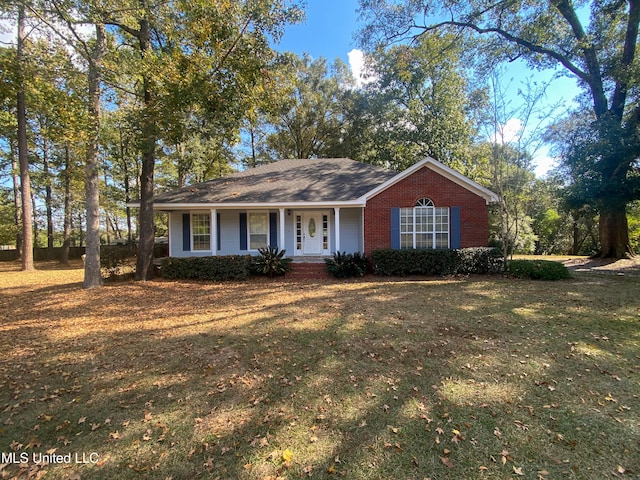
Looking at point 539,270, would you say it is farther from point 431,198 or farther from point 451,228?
point 431,198

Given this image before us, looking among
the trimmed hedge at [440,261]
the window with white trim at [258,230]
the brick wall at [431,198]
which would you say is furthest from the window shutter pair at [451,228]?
the window with white trim at [258,230]

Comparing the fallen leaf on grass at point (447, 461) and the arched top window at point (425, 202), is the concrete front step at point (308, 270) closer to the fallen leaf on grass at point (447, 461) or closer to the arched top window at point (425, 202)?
the arched top window at point (425, 202)

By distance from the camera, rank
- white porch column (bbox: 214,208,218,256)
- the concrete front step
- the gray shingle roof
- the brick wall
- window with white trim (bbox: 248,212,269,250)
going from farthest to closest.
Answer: window with white trim (bbox: 248,212,269,250) → the gray shingle roof → white porch column (bbox: 214,208,218,256) → the brick wall → the concrete front step

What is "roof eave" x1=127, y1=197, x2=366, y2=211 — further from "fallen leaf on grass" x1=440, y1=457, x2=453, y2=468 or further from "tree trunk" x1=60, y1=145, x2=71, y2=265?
"tree trunk" x1=60, y1=145, x2=71, y2=265

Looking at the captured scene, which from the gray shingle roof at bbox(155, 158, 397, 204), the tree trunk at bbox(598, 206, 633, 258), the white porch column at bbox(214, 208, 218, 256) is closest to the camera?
the white porch column at bbox(214, 208, 218, 256)

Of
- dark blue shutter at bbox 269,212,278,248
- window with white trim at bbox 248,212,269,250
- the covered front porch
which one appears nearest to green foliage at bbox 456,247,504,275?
the covered front porch

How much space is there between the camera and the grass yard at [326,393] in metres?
2.55

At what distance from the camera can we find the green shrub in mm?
9789

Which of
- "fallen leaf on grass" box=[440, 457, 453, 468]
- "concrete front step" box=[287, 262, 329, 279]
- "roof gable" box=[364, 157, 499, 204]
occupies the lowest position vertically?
"fallen leaf on grass" box=[440, 457, 453, 468]

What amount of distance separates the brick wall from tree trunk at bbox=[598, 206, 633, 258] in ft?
18.7

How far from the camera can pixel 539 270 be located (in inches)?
392

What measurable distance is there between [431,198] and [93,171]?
38.4 ft

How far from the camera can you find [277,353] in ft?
15.0

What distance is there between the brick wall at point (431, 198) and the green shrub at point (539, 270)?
206 centimetres
